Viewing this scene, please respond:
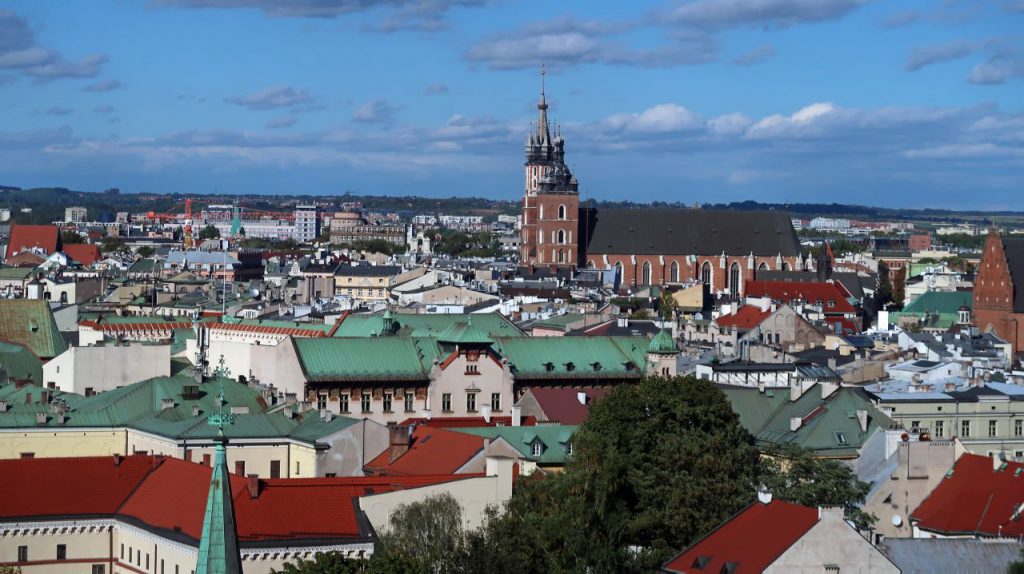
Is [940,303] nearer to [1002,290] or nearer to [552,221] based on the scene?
[1002,290]

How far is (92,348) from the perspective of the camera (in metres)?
71.1

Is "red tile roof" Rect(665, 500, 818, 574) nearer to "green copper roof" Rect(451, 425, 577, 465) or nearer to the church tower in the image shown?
"green copper roof" Rect(451, 425, 577, 465)

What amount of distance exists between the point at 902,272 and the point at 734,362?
121348 millimetres

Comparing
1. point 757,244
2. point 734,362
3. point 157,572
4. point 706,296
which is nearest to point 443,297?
point 706,296

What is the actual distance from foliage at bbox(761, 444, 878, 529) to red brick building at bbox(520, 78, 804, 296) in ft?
401

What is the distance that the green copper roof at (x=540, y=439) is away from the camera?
2179 inches

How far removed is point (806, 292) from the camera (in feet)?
463

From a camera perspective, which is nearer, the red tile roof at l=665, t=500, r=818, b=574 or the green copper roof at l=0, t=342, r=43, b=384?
the red tile roof at l=665, t=500, r=818, b=574

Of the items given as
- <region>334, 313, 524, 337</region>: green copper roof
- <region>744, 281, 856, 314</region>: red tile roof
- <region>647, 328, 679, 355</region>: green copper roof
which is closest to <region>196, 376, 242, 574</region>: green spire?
<region>647, 328, 679, 355</region>: green copper roof

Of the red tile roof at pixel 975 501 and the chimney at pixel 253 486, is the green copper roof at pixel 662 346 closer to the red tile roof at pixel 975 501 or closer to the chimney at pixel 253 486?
the red tile roof at pixel 975 501

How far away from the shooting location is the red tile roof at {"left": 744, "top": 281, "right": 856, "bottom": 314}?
137 meters

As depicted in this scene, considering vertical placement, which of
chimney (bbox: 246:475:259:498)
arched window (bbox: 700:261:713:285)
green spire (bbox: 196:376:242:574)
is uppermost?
green spire (bbox: 196:376:242:574)

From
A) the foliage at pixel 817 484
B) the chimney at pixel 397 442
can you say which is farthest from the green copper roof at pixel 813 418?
the chimney at pixel 397 442

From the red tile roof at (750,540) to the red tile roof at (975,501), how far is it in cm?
645
